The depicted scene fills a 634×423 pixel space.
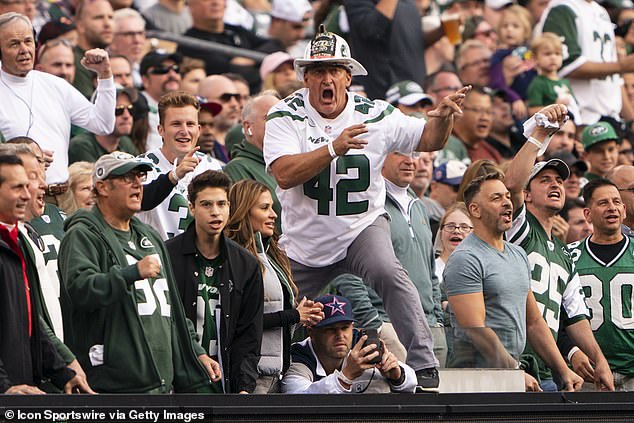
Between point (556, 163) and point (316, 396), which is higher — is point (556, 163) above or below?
above

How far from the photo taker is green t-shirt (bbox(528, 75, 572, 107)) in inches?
549

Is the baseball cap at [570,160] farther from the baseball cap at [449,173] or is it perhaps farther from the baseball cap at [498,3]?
the baseball cap at [498,3]

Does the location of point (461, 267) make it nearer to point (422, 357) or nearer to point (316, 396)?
point (422, 357)

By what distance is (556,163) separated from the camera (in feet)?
31.3

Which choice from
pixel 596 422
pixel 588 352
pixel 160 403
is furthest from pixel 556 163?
pixel 160 403

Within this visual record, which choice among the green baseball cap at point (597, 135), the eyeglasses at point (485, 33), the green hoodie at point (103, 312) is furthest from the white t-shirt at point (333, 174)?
the eyeglasses at point (485, 33)

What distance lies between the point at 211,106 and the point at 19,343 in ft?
15.8

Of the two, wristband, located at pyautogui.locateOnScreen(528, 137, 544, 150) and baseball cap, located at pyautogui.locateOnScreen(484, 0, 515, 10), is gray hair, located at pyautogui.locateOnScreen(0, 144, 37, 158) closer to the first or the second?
wristband, located at pyautogui.locateOnScreen(528, 137, 544, 150)

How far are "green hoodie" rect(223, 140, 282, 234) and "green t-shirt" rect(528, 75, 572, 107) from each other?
4852 mm

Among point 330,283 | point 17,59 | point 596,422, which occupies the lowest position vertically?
point 596,422

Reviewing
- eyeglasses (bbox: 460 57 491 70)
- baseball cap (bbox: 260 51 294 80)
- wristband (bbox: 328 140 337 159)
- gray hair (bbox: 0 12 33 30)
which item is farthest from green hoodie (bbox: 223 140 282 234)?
eyeglasses (bbox: 460 57 491 70)

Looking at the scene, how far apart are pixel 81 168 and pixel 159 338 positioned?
256cm

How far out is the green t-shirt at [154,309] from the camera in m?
7.23

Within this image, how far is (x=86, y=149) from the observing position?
10.5 m
